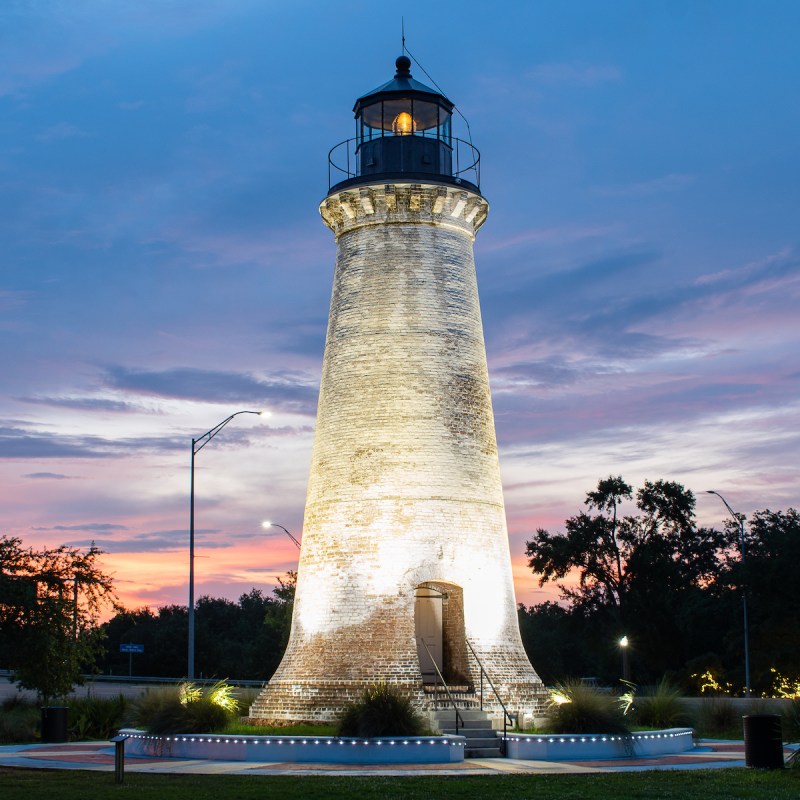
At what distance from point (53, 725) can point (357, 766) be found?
10209 mm

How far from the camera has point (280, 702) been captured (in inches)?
1011

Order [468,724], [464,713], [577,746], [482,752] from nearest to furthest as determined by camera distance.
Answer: [577,746]
[482,752]
[468,724]
[464,713]

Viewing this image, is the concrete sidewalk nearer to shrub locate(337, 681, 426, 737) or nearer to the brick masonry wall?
shrub locate(337, 681, 426, 737)

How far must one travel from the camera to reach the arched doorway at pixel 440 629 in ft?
86.0

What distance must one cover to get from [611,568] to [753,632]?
13.1 metres

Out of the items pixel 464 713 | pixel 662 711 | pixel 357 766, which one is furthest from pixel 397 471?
pixel 662 711

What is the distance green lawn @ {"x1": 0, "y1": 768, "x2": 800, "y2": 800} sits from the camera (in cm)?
1533

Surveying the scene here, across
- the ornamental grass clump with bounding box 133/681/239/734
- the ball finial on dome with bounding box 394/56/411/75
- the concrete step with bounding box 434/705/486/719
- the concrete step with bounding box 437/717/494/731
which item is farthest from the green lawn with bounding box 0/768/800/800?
the ball finial on dome with bounding box 394/56/411/75

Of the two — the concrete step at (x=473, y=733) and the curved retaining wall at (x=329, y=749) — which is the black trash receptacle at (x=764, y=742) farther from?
the concrete step at (x=473, y=733)

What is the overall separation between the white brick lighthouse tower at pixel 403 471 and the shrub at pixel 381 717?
2.19 metres

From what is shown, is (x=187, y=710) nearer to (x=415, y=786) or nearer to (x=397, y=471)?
(x=397, y=471)

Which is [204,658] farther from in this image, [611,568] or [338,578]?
[338,578]

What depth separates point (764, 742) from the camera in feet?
62.7

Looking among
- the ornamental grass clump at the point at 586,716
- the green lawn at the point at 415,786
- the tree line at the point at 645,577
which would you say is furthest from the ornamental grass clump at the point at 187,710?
the tree line at the point at 645,577
